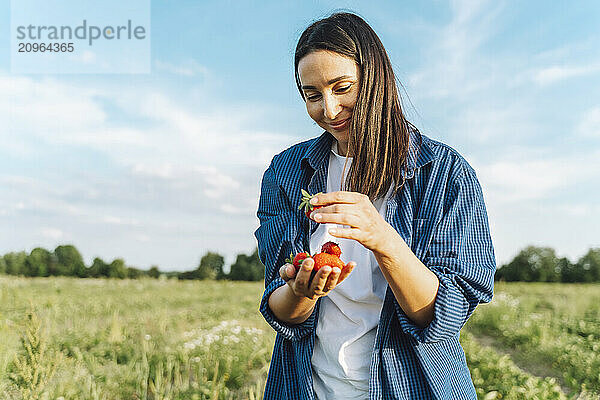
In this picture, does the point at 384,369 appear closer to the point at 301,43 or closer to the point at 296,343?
the point at 296,343

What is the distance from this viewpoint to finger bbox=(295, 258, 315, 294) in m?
1.31

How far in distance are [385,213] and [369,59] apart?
0.40m

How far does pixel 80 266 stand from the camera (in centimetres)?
969

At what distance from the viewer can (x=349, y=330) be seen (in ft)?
4.90

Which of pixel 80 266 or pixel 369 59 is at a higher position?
pixel 369 59

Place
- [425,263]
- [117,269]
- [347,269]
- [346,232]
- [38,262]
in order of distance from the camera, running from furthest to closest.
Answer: [117,269], [38,262], [425,263], [347,269], [346,232]

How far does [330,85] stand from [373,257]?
44 centimetres

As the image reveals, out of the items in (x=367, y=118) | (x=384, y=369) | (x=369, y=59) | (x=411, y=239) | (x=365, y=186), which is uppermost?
(x=369, y=59)

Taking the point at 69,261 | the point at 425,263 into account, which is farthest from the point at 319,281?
the point at 69,261

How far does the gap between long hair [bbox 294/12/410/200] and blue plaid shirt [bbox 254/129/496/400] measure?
0.16 ft

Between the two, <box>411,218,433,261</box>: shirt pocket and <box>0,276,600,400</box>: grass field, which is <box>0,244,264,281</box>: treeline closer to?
<box>0,276,600,400</box>: grass field

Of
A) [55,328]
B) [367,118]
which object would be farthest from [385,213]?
[55,328]

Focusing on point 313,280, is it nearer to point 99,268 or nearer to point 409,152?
point 409,152

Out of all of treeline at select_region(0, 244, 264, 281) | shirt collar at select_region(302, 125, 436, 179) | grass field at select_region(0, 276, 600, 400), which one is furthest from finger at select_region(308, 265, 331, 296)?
treeline at select_region(0, 244, 264, 281)
